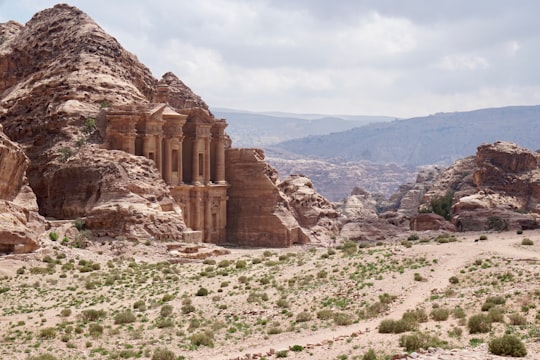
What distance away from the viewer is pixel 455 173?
84250 mm

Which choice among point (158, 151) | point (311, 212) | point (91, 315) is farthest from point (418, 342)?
point (311, 212)

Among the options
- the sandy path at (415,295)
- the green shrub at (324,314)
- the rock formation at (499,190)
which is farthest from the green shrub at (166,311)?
the rock formation at (499,190)

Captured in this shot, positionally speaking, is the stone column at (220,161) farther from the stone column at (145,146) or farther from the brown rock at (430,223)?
the brown rock at (430,223)

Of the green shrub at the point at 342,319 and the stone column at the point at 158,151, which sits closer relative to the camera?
the green shrub at the point at 342,319

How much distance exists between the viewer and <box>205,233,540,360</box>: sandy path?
25.3 m

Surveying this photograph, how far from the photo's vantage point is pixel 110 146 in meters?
59.1

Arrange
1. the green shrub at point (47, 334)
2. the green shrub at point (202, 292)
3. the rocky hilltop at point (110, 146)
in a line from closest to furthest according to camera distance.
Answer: the green shrub at point (47, 334) → the green shrub at point (202, 292) → the rocky hilltop at point (110, 146)

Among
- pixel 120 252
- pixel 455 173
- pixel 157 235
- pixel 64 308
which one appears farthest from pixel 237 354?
pixel 455 173

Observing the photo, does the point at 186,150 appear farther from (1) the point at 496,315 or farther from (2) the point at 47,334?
(1) the point at 496,315

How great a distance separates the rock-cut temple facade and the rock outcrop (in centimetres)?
1315

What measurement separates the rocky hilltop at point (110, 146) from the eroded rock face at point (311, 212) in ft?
2.74

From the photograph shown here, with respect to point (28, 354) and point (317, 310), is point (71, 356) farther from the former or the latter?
point (317, 310)

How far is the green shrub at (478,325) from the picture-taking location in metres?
24.1

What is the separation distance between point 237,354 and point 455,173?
206 ft
